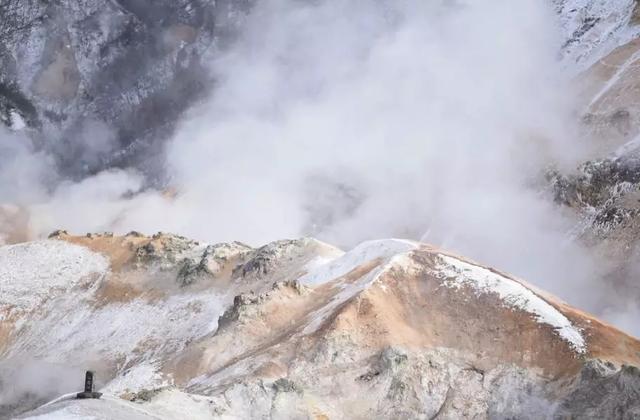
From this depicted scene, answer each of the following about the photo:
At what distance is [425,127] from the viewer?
17750 cm

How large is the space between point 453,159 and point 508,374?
107 meters

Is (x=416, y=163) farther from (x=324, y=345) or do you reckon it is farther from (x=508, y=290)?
(x=324, y=345)

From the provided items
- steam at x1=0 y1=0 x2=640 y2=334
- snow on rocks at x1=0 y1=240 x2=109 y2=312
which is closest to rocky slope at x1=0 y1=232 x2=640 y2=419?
snow on rocks at x1=0 y1=240 x2=109 y2=312

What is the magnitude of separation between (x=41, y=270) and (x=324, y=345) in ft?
177

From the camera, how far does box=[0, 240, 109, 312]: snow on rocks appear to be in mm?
99875

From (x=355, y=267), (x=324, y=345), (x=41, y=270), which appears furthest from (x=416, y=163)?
(x=324, y=345)

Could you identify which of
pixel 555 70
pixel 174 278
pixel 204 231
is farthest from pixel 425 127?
pixel 174 278

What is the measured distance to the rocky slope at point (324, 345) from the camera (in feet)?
184

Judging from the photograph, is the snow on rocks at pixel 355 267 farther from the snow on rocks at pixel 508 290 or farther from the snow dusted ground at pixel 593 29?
the snow dusted ground at pixel 593 29

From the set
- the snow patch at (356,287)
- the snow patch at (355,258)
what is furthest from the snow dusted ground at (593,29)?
the snow patch at (356,287)

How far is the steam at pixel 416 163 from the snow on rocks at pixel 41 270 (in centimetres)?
6002

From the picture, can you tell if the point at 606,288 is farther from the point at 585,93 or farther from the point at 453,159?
the point at 453,159

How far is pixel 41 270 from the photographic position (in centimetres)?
10450

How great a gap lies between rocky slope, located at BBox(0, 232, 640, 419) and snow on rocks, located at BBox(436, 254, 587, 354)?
0.14m
